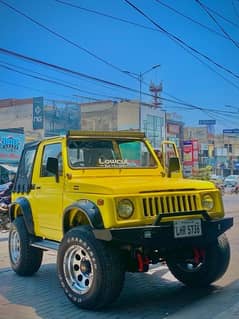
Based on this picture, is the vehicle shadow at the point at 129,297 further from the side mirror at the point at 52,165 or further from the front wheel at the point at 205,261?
the side mirror at the point at 52,165

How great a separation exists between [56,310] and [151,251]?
1.32m

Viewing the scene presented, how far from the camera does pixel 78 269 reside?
5.96 metres

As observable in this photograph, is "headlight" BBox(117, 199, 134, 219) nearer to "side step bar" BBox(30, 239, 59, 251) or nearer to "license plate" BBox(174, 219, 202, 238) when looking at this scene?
"license plate" BBox(174, 219, 202, 238)

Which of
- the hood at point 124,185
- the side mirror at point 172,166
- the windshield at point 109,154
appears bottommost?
the hood at point 124,185

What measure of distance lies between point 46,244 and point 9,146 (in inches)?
1238

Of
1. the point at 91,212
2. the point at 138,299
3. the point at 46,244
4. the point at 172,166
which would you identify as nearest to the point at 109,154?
the point at 172,166

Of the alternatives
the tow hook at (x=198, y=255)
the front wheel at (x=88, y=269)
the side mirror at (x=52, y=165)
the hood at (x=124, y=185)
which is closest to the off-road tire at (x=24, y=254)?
the side mirror at (x=52, y=165)

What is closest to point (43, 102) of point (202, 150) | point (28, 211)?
point (202, 150)

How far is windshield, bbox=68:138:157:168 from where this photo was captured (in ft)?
22.9

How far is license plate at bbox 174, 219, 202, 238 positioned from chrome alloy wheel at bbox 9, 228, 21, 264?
3010 mm

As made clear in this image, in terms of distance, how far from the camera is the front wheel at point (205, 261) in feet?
21.0

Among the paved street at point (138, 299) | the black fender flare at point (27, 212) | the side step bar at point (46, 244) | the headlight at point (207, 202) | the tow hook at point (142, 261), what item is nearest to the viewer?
the paved street at point (138, 299)

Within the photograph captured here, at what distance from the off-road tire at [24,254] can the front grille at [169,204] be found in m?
2.54

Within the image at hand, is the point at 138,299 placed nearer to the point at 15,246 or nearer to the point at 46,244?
the point at 46,244
